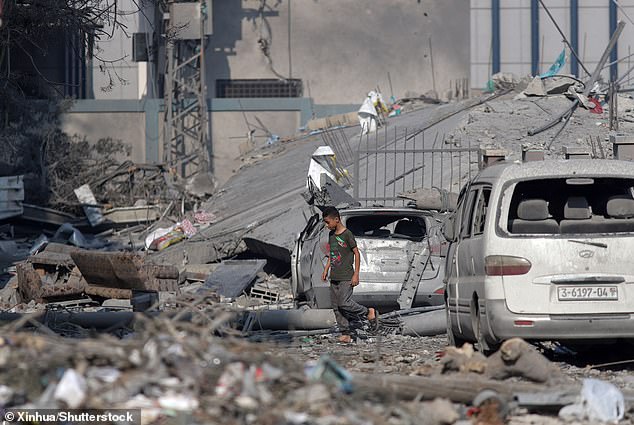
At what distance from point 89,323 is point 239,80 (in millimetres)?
28932

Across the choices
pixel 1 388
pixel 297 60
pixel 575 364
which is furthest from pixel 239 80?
pixel 1 388

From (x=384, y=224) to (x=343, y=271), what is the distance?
96.1 inches

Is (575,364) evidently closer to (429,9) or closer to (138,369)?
(138,369)

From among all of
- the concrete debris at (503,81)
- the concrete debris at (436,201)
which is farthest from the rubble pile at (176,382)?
the concrete debris at (503,81)

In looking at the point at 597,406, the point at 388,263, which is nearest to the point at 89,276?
the point at 388,263

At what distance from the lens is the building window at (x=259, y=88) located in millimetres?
41875

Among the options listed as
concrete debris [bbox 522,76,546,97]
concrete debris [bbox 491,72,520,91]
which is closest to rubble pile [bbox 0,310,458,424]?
concrete debris [bbox 522,76,546,97]

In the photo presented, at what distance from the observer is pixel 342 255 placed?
13.3 m

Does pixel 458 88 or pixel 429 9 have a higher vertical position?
pixel 429 9

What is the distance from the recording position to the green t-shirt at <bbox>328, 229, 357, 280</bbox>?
1329cm

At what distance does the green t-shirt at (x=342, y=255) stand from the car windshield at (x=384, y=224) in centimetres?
146

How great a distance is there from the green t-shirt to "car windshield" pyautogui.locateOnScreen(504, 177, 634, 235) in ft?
9.68

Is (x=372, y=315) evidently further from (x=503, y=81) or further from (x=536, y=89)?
(x=503, y=81)

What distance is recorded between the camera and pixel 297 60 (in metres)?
42.1
